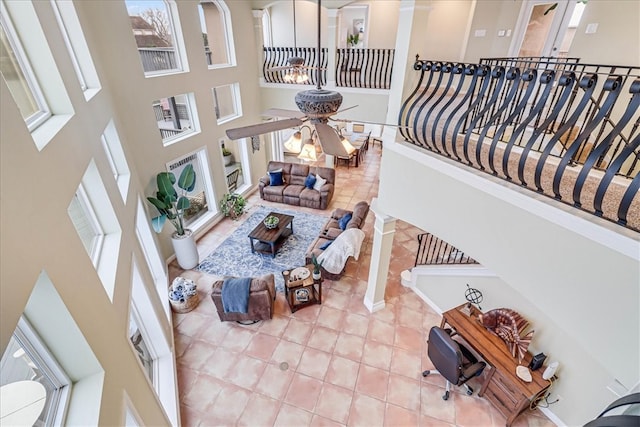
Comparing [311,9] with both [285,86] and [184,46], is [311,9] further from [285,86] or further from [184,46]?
[184,46]

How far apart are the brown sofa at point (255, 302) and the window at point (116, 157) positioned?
2033mm

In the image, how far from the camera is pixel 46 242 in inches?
63.4

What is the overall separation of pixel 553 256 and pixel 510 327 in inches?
83.5

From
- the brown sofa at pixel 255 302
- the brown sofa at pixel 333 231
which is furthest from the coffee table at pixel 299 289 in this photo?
the brown sofa at pixel 333 231

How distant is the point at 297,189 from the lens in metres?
8.81

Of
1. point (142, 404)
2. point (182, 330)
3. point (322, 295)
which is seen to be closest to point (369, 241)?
point (322, 295)

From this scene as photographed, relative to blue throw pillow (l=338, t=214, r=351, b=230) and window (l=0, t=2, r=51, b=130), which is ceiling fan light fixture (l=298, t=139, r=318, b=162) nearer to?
window (l=0, t=2, r=51, b=130)

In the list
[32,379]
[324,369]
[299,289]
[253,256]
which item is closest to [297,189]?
[253,256]

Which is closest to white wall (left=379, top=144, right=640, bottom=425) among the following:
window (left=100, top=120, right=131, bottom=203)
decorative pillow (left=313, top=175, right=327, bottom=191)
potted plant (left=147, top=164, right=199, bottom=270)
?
window (left=100, top=120, right=131, bottom=203)

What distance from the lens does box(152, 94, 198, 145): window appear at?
255 inches

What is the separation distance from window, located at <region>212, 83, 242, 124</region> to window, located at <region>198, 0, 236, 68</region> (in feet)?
2.14

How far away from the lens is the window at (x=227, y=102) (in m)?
7.89

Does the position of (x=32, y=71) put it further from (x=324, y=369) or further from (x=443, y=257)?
(x=443, y=257)

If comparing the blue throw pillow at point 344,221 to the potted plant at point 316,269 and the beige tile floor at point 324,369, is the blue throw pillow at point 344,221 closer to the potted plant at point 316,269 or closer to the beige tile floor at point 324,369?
the beige tile floor at point 324,369
